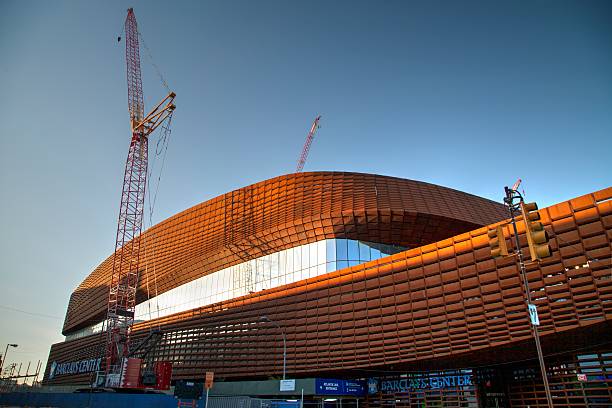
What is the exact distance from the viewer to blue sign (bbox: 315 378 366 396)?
Result: 124 ft

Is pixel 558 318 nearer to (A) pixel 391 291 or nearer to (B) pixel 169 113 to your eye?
(A) pixel 391 291

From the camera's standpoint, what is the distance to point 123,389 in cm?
5009

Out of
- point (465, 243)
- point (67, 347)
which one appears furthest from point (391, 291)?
point (67, 347)

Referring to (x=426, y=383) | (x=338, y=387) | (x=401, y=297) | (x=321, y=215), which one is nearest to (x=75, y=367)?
(x=321, y=215)

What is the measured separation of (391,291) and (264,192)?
23111 millimetres

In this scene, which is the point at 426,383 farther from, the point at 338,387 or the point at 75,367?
the point at 75,367

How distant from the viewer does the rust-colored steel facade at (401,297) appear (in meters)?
30.4

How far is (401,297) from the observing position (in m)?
38.9

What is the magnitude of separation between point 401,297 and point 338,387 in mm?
10242

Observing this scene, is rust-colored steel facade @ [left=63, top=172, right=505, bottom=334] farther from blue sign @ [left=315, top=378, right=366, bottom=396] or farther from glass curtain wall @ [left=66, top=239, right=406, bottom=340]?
blue sign @ [left=315, top=378, right=366, bottom=396]

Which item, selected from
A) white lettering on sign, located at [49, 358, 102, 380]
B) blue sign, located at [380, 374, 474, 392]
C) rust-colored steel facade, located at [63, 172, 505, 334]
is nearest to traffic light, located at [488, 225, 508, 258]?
blue sign, located at [380, 374, 474, 392]

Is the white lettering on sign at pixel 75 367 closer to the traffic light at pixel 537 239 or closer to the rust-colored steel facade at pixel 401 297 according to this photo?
the rust-colored steel facade at pixel 401 297

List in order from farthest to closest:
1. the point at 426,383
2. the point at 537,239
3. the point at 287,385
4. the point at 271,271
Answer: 1. the point at 271,271
2. the point at 426,383
3. the point at 287,385
4. the point at 537,239

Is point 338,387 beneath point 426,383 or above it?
beneath
